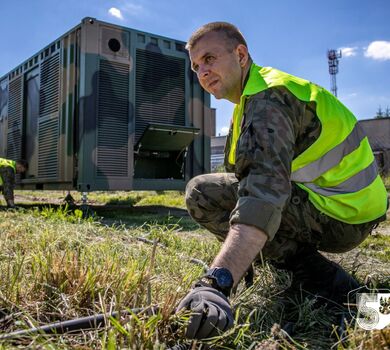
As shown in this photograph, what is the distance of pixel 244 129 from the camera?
1.63 m

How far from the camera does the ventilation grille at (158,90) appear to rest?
6258 millimetres

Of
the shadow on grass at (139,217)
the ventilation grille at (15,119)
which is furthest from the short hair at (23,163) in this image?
the shadow on grass at (139,217)

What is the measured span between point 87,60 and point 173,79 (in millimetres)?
1324

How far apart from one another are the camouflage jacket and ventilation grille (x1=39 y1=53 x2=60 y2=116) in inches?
212

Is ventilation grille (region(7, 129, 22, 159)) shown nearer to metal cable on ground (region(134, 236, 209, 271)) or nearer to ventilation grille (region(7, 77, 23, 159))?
ventilation grille (region(7, 77, 23, 159))

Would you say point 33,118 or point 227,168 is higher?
point 33,118

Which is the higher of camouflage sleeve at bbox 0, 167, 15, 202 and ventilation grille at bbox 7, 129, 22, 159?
ventilation grille at bbox 7, 129, 22, 159

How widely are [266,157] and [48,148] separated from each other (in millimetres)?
5808

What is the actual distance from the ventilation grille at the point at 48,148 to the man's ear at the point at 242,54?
496cm

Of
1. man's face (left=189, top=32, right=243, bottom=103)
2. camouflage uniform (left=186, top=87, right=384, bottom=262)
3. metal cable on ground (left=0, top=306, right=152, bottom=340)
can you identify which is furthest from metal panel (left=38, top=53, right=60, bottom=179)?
metal cable on ground (left=0, top=306, right=152, bottom=340)

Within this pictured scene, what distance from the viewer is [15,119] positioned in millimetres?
7973

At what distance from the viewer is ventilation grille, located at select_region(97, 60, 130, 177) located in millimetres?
5910

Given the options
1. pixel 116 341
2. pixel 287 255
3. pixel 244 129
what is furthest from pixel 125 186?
pixel 116 341

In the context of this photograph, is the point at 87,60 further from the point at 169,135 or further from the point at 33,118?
the point at 33,118
